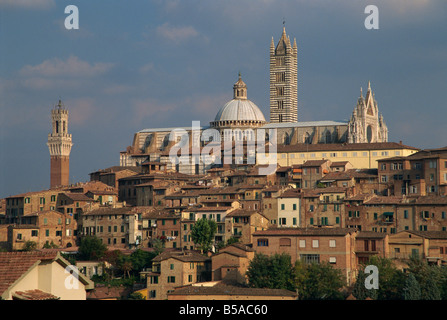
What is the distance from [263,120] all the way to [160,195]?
33.4 metres

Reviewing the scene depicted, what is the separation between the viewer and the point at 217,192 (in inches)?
2162

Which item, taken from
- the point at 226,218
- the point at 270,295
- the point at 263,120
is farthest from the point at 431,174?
the point at 263,120

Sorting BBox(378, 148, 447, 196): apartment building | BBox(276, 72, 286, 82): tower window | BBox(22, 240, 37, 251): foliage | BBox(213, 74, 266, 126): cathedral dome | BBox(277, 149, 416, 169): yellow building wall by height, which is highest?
BBox(276, 72, 286, 82): tower window

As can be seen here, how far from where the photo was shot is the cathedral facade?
8156cm

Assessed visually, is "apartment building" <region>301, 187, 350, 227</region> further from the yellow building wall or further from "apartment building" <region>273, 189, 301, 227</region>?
the yellow building wall

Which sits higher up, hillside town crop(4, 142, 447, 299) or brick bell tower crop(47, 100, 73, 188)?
brick bell tower crop(47, 100, 73, 188)

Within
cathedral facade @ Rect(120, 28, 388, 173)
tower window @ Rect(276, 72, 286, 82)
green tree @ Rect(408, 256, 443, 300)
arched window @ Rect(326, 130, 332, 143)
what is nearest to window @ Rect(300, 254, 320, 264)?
green tree @ Rect(408, 256, 443, 300)

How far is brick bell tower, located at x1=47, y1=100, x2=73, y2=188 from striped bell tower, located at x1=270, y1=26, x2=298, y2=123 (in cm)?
2357

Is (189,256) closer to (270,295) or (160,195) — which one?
(270,295)

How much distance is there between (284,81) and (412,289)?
64.3m

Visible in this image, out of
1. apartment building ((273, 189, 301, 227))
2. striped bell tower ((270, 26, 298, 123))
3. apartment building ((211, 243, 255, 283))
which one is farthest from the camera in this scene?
striped bell tower ((270, 26, 298, 123))

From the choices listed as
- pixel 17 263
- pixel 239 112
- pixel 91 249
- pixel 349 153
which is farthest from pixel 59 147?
pixel 17 263
